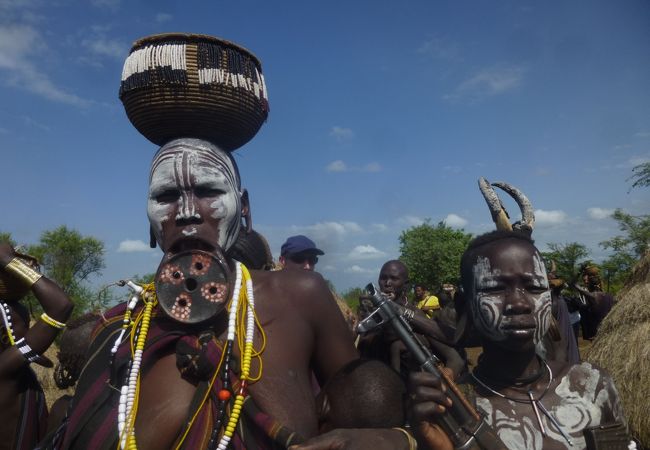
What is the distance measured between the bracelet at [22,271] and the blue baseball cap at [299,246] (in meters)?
3.17

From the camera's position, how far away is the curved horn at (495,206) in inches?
125

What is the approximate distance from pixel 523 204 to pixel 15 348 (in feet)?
11.0

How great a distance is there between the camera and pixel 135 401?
6.07ft

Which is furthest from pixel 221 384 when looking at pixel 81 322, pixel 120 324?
pixel 81 322

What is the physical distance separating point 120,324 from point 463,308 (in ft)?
5.42

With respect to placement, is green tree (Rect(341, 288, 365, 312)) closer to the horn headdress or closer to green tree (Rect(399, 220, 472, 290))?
the horn headdress

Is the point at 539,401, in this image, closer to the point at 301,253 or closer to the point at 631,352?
the point at 301,253

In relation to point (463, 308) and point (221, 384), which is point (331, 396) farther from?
point (463, 308)

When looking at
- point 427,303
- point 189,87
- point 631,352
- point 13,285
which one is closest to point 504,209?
point 189,87

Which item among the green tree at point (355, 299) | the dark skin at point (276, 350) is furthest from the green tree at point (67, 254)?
the dark skin at point (276, 350)

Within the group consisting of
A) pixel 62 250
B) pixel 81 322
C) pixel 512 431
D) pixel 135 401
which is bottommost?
pixel 512 431

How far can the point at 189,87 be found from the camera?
2.21 m

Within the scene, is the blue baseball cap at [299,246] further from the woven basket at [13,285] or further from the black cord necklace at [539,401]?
the black cord necklace at [539,401]

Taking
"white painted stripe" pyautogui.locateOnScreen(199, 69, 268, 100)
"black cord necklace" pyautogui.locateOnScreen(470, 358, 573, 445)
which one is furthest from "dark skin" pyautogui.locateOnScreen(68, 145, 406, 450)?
"black cord necklace" pyautogui.locateOnScreen(470, 358, 573, 445)
